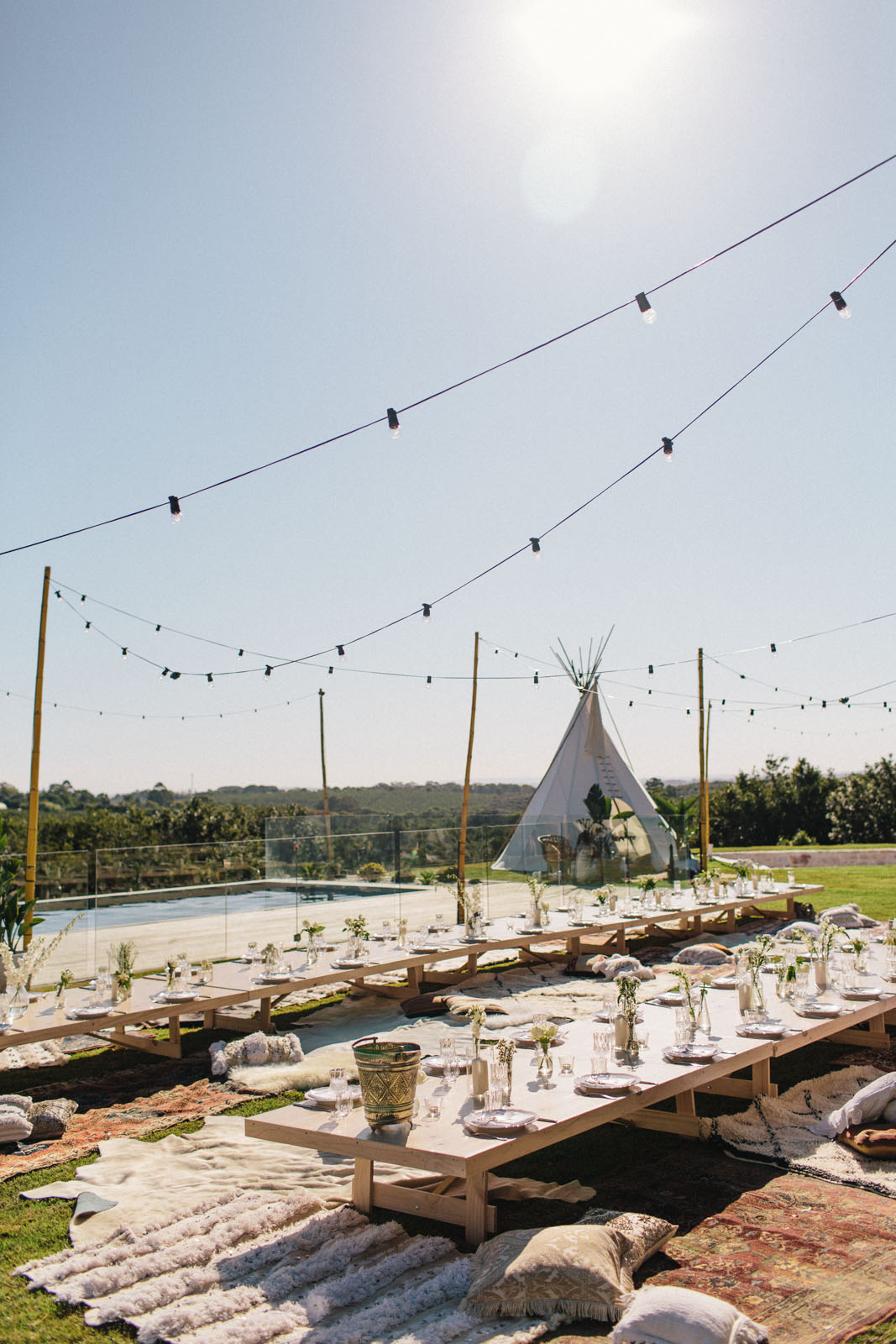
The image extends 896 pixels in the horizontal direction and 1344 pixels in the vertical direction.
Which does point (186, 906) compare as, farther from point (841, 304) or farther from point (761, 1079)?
point (841, 304)

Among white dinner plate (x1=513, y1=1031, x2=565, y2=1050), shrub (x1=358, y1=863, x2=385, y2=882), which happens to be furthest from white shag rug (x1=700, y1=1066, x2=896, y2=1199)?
shrub (x1=358, y1=863, x2=385, y2=882)

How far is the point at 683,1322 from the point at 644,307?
4.70 meters

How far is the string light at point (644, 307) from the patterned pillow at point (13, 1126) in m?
5.28

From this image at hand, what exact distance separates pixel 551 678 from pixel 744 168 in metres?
11.9

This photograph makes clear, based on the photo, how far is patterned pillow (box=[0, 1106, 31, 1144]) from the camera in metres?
4.98

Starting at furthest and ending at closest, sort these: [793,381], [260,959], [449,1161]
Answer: [793,381] → [260,959] → [449,1161]

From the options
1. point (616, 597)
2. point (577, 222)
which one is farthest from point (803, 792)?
point (577, 222)

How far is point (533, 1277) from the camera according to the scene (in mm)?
3051

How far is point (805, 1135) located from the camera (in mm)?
4770

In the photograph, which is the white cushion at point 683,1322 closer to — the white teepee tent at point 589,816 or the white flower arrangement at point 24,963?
the white flower arrangement at point 24,963

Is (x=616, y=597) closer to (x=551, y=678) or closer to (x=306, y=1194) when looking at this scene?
(x=551, y=678)

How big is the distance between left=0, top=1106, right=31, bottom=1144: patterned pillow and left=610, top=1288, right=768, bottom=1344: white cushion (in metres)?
3.48

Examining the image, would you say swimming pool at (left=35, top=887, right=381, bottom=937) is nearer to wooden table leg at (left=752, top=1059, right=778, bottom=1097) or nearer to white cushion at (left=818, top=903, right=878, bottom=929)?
white cushion at (left=818, top=903, right=878, bottom=929)

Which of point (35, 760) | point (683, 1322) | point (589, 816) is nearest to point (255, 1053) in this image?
point (35, 760)
